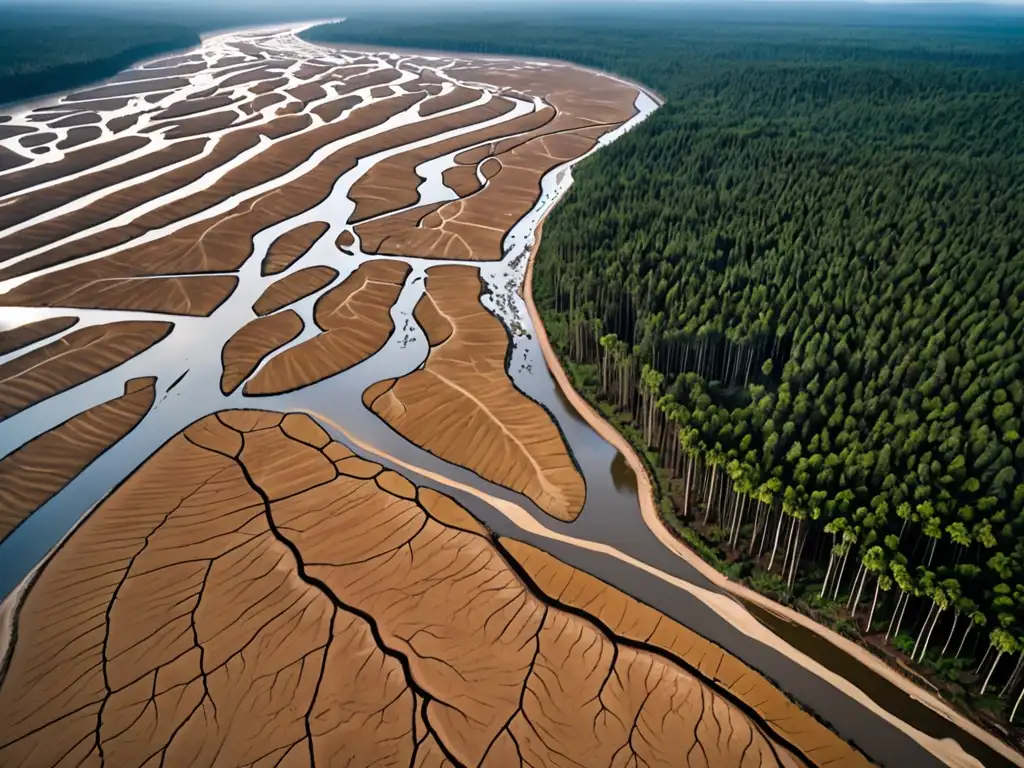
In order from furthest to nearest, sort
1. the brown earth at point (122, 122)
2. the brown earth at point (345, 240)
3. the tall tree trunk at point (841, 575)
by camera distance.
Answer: the brown earth at point (122, 122) → the brown earth at point (345, 240) → the tall tree trunk at point (841, 575)

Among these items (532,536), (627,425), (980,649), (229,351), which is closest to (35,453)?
(229,351)

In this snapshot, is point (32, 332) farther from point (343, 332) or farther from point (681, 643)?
point (681, 643)

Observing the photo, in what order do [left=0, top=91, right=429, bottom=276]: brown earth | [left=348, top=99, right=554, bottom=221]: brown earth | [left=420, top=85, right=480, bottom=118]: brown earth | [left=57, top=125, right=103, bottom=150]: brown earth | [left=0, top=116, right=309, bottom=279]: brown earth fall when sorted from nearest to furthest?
[left=0, top=116, right=309, bottom=279]: brown earth
[left=0, top=91, right=429, bottom=276]: brown earth
[left=348, top=99, right=554, bottom=221]: brown earth
[left=57, top=125, right=103, bottom=150]: brown earth
[left=420, top=85, right=480, bottom=118]: brown earth

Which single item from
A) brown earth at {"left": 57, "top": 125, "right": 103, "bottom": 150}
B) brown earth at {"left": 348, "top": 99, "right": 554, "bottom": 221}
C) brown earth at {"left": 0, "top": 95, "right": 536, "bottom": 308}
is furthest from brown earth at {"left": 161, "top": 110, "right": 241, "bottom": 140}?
brown earth at {"left": 348, "top": 99, "right": 554, "bottom": 221}

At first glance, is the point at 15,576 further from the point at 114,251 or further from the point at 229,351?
the point at 114,251

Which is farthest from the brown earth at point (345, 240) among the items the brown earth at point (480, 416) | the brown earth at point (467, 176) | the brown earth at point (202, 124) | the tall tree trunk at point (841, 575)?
the tall tree trunk at point (841, 575)

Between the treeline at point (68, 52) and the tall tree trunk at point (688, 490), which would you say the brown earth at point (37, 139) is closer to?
the treeline at point (68, 52)

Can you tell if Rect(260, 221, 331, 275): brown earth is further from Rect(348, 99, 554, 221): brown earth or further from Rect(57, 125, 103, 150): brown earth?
Rect(57, 125, 103, 150): brown earth
